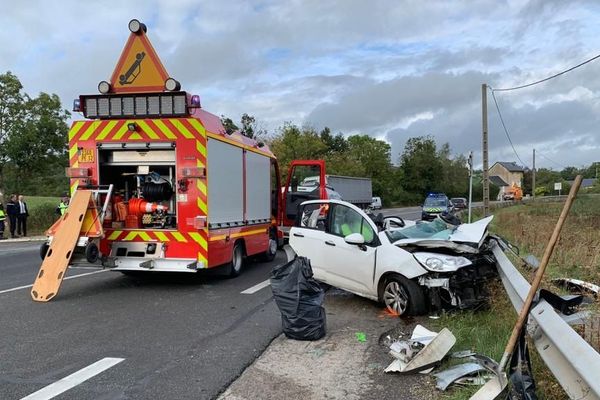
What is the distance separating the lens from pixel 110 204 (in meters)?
8.91

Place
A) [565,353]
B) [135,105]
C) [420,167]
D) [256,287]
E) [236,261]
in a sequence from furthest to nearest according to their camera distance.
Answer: [420,167]
[236,261]
[256,287]
[135,105]
[565,353]

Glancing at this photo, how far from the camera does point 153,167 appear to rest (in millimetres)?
9305

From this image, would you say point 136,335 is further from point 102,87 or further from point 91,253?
point 102,87

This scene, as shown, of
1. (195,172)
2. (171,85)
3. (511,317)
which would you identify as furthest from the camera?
(171,85)

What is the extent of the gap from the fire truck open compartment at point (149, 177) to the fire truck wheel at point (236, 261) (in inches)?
60.5

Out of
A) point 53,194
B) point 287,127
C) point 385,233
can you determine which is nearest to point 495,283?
point 385,233

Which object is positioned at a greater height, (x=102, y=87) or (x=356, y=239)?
(x=102, y=87)

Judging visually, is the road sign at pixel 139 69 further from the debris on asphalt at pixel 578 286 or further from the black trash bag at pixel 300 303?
the debris on asphalt at pixel 578 286

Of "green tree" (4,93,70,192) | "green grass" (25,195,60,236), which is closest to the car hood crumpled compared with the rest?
"green grass" (25,195,60,236)

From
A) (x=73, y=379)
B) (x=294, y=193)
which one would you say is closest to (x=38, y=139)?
(x=294, y=193)

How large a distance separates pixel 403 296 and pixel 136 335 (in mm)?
3301

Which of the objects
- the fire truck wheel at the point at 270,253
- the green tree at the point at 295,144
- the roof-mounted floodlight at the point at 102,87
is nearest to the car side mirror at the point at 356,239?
the roof-mounted floodlight at the point at 102,87

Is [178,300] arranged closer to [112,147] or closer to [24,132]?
[112,147]

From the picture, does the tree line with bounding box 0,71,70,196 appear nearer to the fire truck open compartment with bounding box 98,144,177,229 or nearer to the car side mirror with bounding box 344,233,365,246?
the fire truck open compartment with bounding box 98,144,177,229
